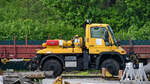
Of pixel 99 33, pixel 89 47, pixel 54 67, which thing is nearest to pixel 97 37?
pixel 99 33

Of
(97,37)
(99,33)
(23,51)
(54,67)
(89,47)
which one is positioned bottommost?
(54,67)

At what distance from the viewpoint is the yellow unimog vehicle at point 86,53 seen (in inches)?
846

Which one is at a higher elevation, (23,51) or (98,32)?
(98,32)

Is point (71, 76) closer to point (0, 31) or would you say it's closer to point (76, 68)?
point (76, 68)

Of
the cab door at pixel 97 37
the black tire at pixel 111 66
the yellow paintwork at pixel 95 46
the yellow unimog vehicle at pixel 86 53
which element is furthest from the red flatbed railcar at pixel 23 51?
the cab door at pixel 97 37

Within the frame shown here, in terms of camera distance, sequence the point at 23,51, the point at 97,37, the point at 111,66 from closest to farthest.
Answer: the point at 97,37, the point at 111,66, the point at 23,51

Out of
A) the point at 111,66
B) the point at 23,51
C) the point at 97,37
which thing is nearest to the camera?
the point at 97,37

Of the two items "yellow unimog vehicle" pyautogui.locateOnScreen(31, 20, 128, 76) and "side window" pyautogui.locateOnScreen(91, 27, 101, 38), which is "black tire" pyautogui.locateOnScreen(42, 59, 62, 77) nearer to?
"yellow unimog vehicle" pyautogui.locateOnScreen(31, 20, 128, 76)

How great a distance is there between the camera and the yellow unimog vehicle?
21.5 metres

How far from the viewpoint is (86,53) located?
21.7 m

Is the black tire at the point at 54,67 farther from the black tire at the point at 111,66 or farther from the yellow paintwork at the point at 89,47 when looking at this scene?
the black tire at the point at 111,66

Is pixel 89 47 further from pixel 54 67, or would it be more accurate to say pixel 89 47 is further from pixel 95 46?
pixel 54 67

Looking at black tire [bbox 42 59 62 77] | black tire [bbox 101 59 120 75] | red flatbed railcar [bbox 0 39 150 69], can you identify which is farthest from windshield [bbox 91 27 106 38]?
red flatbed railcar [bbox 0 39 150 69]

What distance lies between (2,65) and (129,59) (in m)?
7.96
